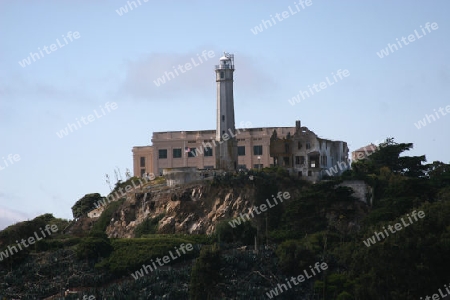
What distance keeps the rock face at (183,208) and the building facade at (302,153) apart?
6.78 metres

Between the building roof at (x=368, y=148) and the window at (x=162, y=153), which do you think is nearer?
the window at (x=162, y=153)

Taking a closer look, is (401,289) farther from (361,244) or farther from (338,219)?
(338,219)

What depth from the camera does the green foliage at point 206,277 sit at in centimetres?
6869

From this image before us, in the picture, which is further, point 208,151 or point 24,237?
point 208,151

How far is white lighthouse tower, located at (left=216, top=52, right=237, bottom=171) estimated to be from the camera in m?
91.9

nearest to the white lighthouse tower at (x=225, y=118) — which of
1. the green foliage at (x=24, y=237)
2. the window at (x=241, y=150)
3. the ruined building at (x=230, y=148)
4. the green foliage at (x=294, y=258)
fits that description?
the ruined building at (x=230, y=148)

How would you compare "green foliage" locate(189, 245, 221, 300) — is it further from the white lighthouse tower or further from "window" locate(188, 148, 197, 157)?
"window" locate(188, 148, 197, 157)

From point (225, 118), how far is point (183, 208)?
27.6 ft

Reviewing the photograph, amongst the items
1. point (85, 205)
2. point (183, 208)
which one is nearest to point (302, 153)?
point (183, 208)

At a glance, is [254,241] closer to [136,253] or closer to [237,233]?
[237,233]

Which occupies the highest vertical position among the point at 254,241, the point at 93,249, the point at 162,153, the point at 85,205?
the point at 162,153

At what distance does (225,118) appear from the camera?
91938 millimetres

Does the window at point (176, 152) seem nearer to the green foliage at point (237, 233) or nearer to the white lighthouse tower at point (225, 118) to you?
the white lighthouse tower at point (225, 118)

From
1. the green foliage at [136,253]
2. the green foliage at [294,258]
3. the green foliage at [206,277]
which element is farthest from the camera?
the green foliage at [136,253]
